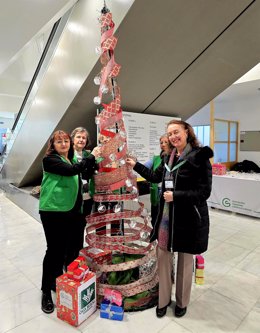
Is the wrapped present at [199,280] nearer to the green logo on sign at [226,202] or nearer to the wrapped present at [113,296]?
the wrapped present at [113,296]

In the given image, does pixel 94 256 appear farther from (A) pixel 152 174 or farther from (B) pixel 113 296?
(A) pixel 152 174

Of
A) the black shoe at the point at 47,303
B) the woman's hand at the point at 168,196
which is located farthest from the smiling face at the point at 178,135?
the black shoe at the point at 47,303

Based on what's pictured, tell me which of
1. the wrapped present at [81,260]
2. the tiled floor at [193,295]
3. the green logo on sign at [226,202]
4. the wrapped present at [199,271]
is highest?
the wrapped present at [81,260]

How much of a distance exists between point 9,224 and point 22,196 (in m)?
0.84

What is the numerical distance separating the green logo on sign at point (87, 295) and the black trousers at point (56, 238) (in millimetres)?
385

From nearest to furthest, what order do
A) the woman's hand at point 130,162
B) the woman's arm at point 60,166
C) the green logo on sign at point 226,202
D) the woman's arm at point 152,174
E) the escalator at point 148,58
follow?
1. the woman's arm at point 60,166
2. the woman's hand at point 130,162
3. the woman's arm at point 152,174
4. the escalator at point 148,58
5. the green logo on sign at point 226,202

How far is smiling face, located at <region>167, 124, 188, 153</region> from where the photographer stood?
5.43 ft

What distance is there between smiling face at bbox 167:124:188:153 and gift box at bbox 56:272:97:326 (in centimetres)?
118

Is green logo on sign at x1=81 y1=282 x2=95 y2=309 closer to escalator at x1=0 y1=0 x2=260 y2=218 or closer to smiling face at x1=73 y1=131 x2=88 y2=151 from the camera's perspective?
smiling face at x1=73 y1=131 x2=88 y2=151

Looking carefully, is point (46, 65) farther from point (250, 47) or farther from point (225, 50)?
point (250, 47)

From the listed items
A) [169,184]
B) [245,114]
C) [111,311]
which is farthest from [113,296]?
[245,114]

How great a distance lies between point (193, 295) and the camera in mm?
2051

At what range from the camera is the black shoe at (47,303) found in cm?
184

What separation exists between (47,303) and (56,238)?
0.53 metres
